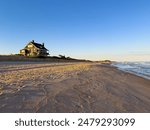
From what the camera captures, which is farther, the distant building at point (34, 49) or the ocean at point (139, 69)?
the distant building at point (34, 49)

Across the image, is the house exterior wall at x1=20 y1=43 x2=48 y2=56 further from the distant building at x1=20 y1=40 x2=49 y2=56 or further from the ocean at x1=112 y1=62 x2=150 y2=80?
the ocean at x1=112 y1=62 x2=150 y2=80

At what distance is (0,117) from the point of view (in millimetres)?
3652

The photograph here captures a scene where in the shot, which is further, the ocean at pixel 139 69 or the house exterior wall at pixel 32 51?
A: the house exterior wall at pixel 32 51

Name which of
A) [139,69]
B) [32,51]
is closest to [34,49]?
[32,51]

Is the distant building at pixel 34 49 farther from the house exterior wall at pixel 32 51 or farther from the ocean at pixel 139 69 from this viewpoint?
the ocean at pixel 139 69

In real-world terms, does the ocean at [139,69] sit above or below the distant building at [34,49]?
below

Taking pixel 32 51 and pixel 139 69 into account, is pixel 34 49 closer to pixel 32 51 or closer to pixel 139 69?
pixel 32 51

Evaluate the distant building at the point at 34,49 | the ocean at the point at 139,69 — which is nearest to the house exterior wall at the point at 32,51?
the distant building at the point at 34,49

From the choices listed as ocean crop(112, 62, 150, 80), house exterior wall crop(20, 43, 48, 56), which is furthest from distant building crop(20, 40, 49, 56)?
ocean crop(112, 62, 150, 80)

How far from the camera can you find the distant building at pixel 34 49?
55194mm

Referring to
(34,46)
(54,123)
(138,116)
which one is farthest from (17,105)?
(34,46)

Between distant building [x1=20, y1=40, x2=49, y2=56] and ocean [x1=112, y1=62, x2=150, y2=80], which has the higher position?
distant building [x1=20, y1=40, x2=49, y2=56]

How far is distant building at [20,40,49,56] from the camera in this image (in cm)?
5519

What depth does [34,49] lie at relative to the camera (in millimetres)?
55844
